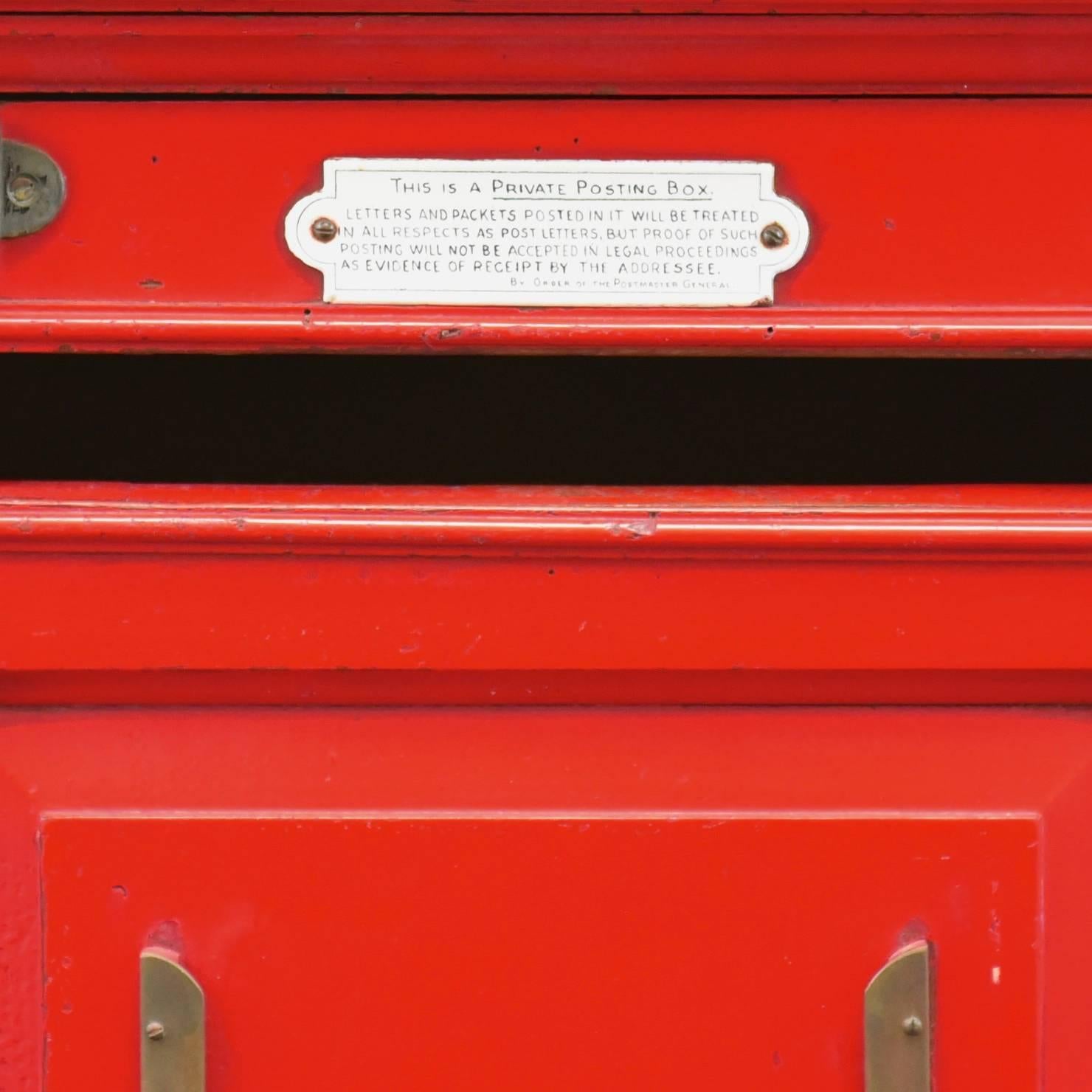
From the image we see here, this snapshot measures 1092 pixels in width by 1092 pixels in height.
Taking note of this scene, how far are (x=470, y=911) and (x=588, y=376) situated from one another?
57cm

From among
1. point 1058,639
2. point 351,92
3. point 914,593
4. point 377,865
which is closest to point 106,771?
point 377,865

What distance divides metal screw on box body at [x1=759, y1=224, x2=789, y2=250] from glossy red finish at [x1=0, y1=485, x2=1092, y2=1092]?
0.23 m

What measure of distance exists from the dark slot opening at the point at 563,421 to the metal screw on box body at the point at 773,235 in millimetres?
247

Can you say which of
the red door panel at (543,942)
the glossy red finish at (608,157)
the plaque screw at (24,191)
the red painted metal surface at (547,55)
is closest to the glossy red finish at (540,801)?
the red door panel at (543,942)

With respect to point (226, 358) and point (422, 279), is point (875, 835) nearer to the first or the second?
point (422, 279)

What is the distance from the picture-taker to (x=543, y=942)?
1.11 m

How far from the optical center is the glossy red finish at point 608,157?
102 centimetres

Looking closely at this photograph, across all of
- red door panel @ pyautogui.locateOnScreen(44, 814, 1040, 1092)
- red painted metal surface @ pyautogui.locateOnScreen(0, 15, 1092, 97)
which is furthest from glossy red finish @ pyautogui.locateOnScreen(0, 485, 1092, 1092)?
red painted metal surface @ pyautogui.locateOnScreen(0, 15, 1092, 97)

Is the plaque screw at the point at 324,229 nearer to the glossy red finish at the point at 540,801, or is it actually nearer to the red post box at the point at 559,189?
the red post box at the point at 559,189

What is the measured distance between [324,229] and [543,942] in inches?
27.0

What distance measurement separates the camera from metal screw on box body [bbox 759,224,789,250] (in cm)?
103

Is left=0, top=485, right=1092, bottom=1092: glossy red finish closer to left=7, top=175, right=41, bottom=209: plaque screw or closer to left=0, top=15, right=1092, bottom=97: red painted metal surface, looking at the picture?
left=7, top=175, right=41, bottom=209: plaque screw

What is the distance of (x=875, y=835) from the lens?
1.10m

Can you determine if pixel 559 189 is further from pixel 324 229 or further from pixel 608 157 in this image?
pixel 324 229
